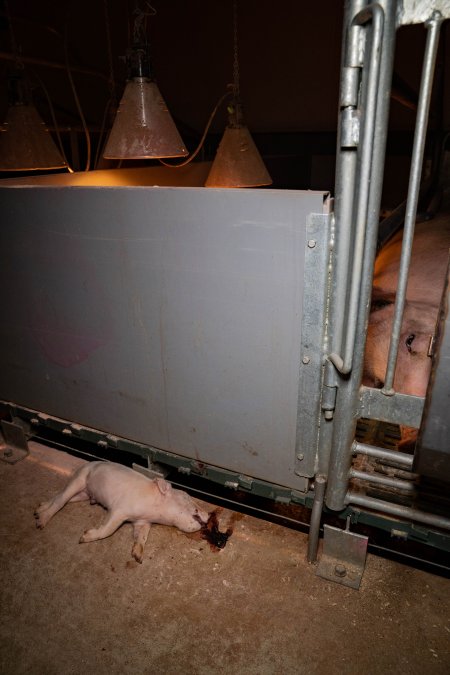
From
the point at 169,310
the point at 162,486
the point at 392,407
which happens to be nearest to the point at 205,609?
the point at 162,486

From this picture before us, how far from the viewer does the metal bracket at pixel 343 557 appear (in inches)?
70.7

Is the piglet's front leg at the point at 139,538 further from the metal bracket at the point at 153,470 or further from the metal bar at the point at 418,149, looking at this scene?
the metal bar at the point at 418,149

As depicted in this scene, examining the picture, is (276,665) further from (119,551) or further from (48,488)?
(48,488)

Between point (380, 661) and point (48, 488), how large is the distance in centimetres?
175

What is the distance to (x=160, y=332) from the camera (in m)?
1.81

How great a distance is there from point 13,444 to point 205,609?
62.2 inches

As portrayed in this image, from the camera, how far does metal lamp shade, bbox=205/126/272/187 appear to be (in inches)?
125

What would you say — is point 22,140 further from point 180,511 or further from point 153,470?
point 180,511

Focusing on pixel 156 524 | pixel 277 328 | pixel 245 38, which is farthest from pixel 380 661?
pixel 245 38

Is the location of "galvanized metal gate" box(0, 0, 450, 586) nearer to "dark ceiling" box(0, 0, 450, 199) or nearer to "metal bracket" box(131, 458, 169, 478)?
"metal bracket" box(131, 458, 169, 478)

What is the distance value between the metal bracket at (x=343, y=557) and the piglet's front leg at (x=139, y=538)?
78 centimetres

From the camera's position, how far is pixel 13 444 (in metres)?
2.64

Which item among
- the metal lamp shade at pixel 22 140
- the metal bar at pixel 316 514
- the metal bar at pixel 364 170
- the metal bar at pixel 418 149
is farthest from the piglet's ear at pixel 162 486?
the metal lamp shade at pixel 22 140

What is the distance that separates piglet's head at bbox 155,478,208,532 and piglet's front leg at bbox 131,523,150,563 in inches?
4.4
